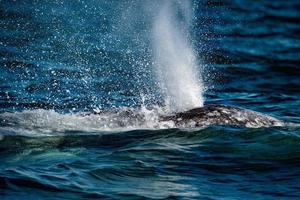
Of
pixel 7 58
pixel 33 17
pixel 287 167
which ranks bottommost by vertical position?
pixel 287 167

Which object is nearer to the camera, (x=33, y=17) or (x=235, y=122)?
(x=235, y=122)

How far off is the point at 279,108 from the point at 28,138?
5.04 meters

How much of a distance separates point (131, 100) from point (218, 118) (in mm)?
3053

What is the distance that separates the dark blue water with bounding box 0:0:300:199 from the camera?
8328 mm

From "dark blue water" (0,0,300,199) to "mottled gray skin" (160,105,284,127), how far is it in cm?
28

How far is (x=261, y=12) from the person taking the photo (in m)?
22.9

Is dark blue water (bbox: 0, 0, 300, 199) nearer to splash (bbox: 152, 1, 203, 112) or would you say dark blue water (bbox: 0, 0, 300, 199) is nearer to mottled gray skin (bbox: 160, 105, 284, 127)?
mottled gray skin (bbox: 160, 105, 284, 127)

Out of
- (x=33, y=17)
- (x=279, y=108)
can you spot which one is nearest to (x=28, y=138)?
(x=279, y=108)

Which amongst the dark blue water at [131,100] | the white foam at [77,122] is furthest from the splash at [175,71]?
the white foam at [77,122]

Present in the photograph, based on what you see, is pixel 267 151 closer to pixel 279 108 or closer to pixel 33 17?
pixel 279 108

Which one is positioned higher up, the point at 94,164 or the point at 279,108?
the point at 279,108

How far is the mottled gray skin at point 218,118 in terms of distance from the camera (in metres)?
10.4

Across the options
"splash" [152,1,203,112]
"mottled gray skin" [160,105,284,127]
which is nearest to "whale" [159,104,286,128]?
"mottled gray skin" [160,105,284,127]

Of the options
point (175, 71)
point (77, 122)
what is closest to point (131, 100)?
point (175, 71)
